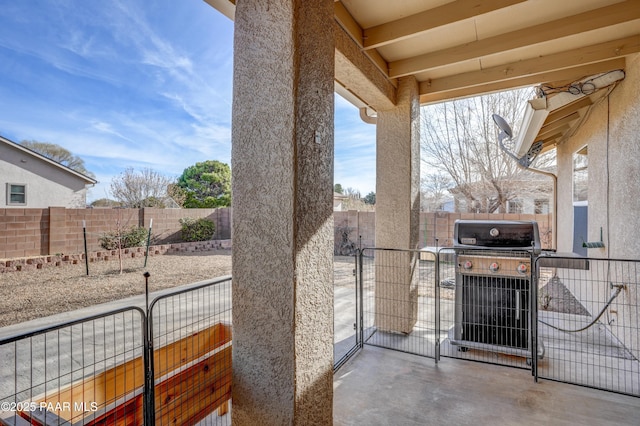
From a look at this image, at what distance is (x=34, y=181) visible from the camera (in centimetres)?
984

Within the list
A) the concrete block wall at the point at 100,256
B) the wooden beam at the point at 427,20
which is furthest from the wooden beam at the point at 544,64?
the concrete block wall at the point at 100,256

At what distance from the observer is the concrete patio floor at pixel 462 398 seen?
6.89 feet

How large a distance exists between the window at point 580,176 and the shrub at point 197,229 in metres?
10.7

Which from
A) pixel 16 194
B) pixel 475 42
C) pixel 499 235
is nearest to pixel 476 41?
pixel 475 42

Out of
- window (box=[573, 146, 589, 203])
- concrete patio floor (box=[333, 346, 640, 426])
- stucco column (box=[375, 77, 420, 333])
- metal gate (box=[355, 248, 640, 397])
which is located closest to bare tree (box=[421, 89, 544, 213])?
window (box=[573, 146, 589, 203])

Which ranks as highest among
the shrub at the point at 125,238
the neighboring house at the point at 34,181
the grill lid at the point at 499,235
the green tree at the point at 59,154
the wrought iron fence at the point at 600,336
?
the green tree at the point at 59,154

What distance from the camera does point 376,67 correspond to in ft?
10.3

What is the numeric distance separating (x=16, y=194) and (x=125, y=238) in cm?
397

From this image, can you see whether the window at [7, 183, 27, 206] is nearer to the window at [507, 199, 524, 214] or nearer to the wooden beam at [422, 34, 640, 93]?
the wooden beam at [422, 34, 640, 93]

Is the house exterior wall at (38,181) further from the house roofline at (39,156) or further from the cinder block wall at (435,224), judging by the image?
the cinder block wall at (435,224)

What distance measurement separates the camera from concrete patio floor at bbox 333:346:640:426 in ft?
6.89

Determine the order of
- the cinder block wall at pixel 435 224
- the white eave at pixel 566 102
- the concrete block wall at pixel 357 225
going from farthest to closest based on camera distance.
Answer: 1. the concrete block wall at pixel 357 225
2. the cinder block wall at pixel 435 224
3. the white eave at pixel 566 102

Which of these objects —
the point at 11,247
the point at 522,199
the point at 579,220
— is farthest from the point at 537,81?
the point at 11,247

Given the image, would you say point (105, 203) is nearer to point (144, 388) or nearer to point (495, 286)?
point (144, 388)
